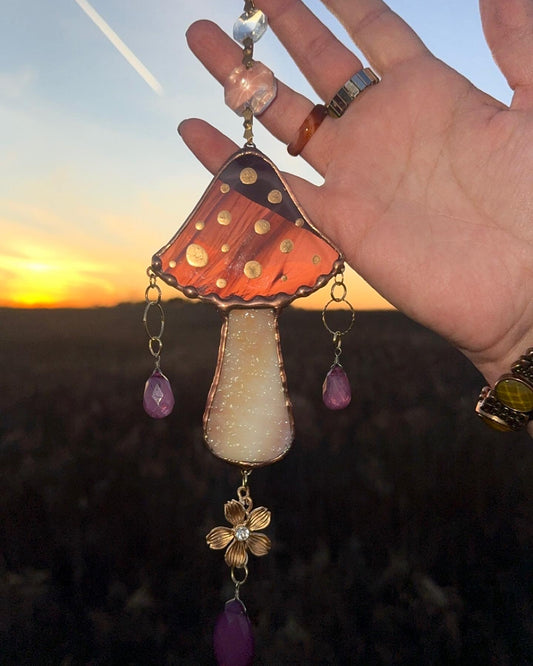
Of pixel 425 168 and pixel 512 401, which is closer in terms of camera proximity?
pixel 512 401

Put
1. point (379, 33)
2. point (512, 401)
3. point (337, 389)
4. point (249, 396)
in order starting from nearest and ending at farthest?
point (512, 401)
point (249, 396)
point (337, 389)
point (379, 33)

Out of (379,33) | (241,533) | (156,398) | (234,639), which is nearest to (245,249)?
(156,398)

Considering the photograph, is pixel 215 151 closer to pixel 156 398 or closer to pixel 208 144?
pixel 208 144

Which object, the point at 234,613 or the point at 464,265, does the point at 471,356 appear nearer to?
the point at 464,265

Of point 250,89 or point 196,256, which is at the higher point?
point 250,89

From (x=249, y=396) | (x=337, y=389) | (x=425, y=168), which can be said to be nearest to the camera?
(x=249, y=396)

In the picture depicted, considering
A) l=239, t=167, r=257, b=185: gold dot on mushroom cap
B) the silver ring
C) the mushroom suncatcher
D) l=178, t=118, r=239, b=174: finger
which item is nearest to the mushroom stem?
the mushroom suncatcher
